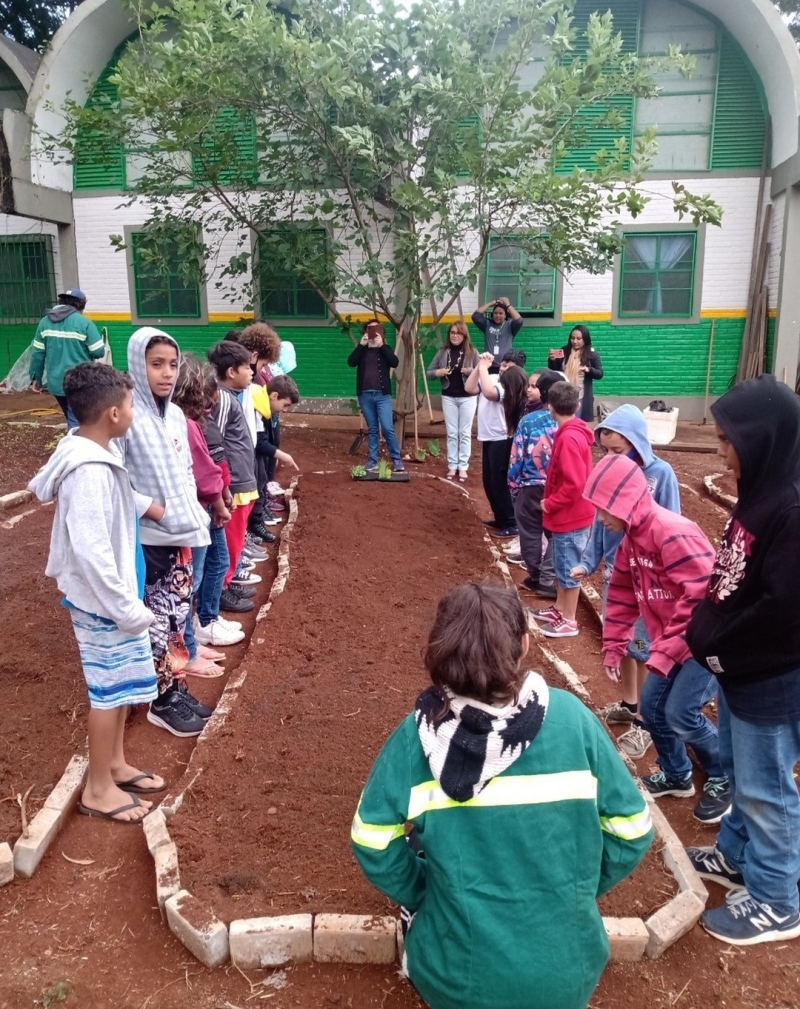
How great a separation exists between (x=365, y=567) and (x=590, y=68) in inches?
228

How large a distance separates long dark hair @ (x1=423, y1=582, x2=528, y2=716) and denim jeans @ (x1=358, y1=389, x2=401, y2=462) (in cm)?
728

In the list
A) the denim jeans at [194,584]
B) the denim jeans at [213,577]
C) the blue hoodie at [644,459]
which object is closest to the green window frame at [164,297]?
the denim jeans at [213,577]

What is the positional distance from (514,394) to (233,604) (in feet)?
9.75

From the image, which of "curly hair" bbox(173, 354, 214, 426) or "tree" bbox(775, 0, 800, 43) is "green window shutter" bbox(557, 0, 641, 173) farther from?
"curly hair" bbox(173, 354, 214, 426)

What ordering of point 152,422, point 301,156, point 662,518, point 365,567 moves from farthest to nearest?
1. point 301,156
2. point 365,567
3. point 152,422
4. point 662,518

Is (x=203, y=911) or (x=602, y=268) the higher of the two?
(x=602, y=268)

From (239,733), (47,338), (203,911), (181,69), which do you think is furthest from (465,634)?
(181,69)

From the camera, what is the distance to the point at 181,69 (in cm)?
784

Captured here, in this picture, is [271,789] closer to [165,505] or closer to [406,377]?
[165,505]

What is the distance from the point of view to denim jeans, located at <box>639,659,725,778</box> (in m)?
2.96

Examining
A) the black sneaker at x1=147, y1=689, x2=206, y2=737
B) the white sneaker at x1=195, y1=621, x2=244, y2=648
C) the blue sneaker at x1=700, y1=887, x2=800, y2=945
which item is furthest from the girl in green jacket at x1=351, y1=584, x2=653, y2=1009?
the white sneaker at x1=195, y1=621, x2=244, y2=648

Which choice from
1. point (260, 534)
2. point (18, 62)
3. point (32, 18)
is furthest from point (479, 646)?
point (32, 18)

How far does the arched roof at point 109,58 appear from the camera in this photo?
36.0ft

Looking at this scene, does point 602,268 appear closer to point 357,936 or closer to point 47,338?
point 47,338
